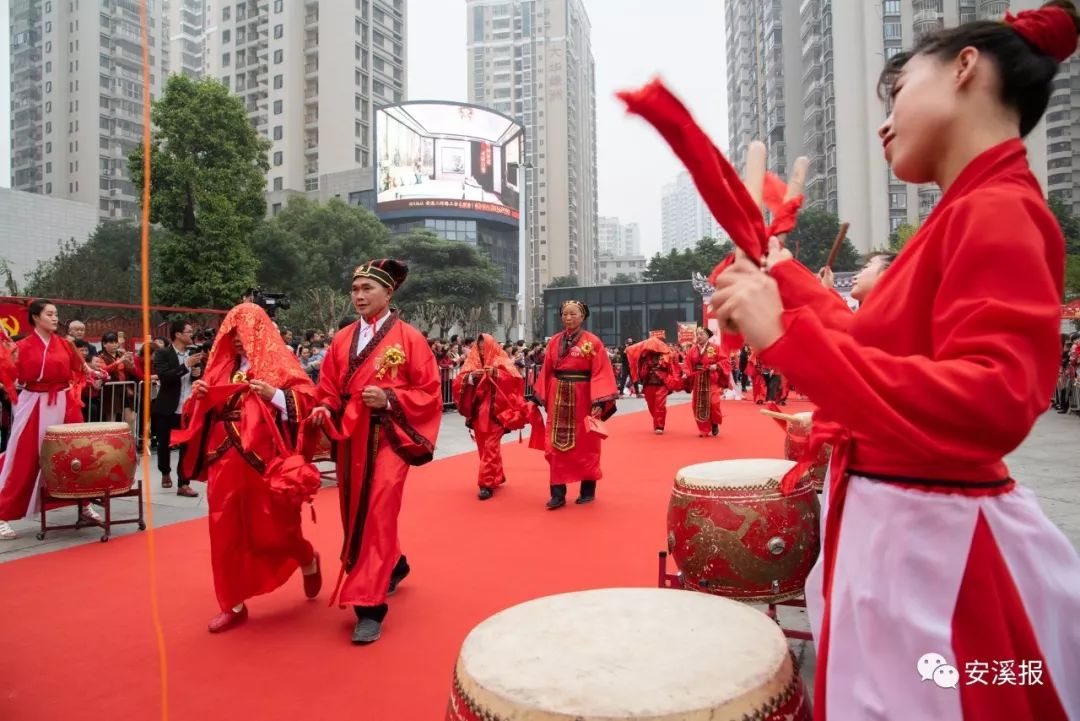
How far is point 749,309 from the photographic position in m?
0.99

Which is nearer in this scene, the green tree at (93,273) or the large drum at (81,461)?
the large drum at (81,461)

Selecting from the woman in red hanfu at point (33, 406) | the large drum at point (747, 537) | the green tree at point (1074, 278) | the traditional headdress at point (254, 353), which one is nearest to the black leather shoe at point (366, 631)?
the traditional headdress at point (254, 353)

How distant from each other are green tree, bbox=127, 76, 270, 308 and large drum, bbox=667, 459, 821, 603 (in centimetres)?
1766

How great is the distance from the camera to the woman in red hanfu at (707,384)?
10188 millimetres

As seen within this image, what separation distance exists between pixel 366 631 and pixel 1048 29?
293cm

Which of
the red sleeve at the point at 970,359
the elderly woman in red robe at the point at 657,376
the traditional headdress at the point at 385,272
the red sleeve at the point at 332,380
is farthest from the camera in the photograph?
the elderly woman in red robe at the point at 657,376

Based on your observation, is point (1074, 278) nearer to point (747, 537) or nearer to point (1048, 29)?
point (747, 537)

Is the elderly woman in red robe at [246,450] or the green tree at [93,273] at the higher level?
the green tree at [93,273]

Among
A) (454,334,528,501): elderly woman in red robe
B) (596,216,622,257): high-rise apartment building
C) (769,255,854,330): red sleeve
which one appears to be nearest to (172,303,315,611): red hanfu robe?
(769,255,854,330): red sleeve

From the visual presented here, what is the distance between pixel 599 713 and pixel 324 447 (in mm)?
5944

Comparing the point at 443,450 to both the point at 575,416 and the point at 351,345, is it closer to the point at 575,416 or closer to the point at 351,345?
the point at 575,416

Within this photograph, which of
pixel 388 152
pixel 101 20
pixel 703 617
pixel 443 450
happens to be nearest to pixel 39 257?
pixel 388 152

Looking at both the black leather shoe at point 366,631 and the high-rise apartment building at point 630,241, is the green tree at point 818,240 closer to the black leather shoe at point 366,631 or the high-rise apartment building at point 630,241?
the black leather shoe at point 366,631

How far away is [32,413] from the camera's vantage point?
498 cm
